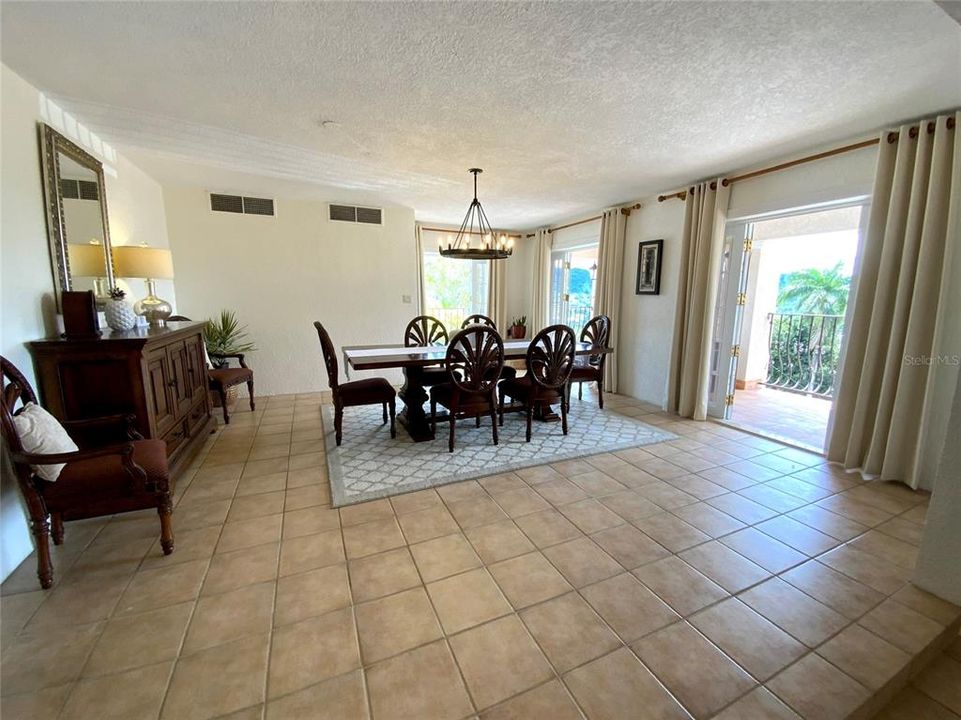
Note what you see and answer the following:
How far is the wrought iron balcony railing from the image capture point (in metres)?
4.98

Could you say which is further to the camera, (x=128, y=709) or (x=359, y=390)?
(x=359, y=390)

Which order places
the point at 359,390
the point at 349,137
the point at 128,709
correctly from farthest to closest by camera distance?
the point at 359,390
the point at 349,137
the point at 128,709

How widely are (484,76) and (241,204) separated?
372cm

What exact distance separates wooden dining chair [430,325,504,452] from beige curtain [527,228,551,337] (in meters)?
3.55

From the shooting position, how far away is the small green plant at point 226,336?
436cm

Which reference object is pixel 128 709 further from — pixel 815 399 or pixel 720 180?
pixel 815 399

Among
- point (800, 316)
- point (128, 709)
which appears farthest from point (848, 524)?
point (800, 316)

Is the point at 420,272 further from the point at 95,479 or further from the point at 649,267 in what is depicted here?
the point at 95,479

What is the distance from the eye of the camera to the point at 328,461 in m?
3.01

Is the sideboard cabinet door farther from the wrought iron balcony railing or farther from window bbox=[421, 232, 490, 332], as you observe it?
the wrought iron balcony railing

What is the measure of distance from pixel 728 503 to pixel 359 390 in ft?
9.34

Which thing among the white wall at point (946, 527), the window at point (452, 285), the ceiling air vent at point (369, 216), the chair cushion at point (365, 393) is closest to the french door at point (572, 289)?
the window at point (452, 285)

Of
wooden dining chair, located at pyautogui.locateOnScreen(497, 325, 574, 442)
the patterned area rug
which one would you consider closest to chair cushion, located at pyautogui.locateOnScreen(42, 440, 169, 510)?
the patterned area rug

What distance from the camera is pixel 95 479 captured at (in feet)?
5.80
